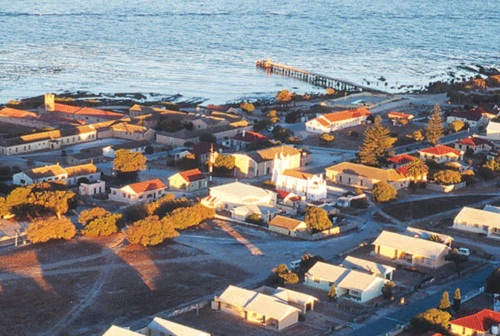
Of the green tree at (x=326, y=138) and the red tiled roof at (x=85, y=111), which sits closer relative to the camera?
the green tree at (x=326, y=138)

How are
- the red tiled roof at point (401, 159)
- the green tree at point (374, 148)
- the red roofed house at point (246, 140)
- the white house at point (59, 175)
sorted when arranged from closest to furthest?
the white house at point (59, 175) → the green tree at point (374, 148) → the red tiled roof at point (401, 159) → the red roofed house at point (246, 140)

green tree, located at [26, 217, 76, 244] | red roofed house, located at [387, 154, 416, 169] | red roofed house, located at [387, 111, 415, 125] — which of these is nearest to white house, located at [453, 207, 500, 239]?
red roofed house, located at [387, 154, 416, 169]

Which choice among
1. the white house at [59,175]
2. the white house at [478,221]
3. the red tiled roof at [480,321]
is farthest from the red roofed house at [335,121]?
the red tiled roof at [480,321]

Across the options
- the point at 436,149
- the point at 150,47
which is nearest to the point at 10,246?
the point at 436,149

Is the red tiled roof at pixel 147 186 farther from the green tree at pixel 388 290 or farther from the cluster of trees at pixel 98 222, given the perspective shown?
the green tree at pixel 388 290

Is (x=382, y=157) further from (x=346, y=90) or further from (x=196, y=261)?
(x=346, y=90)
